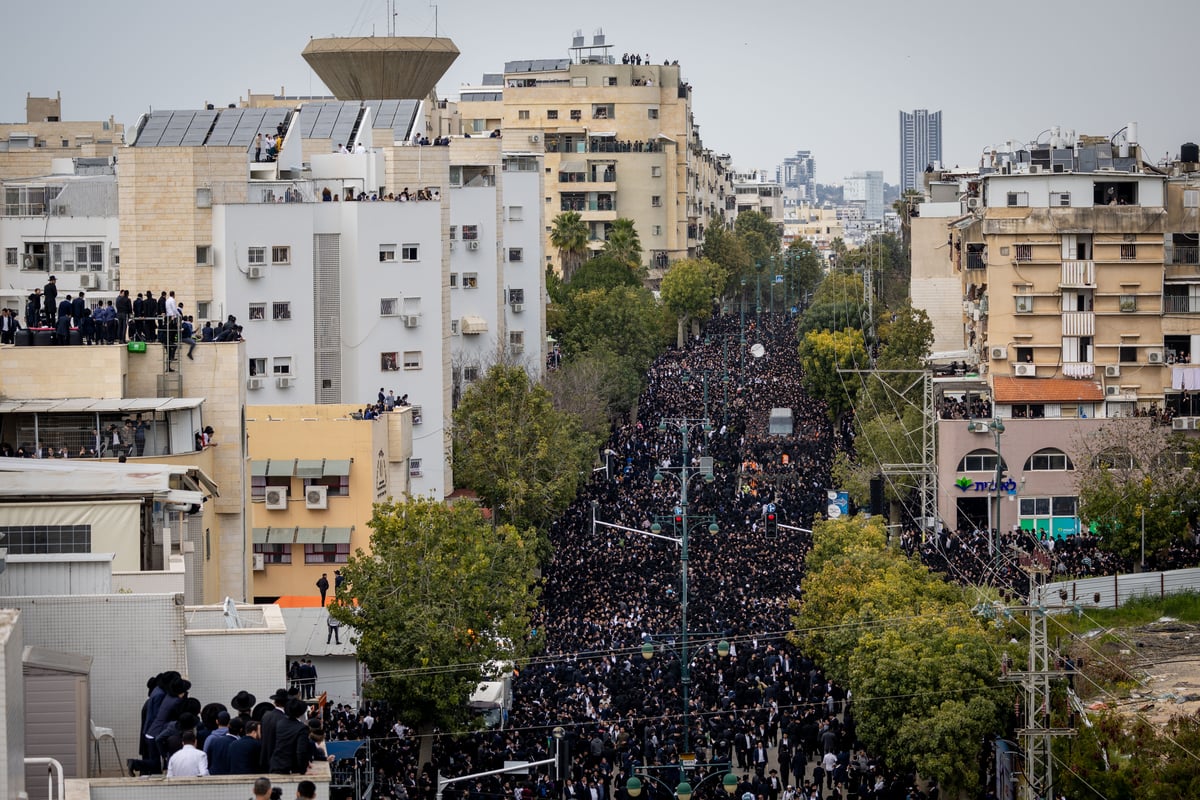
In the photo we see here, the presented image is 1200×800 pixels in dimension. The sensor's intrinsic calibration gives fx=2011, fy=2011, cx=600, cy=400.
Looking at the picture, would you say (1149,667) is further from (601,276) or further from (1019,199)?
(601,276)

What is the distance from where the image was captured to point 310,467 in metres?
48.4

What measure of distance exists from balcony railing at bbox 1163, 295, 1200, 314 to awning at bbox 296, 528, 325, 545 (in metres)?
33.4

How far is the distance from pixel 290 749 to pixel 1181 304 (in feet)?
187

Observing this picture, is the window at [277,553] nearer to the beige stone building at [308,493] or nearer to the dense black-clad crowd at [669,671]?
the beige stone building at [308,493]

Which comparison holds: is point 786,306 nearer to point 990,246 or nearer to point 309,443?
point 990,246

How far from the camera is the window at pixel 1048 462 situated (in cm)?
6562

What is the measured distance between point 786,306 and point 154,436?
131710 millimetres

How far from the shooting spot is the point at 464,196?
244ft

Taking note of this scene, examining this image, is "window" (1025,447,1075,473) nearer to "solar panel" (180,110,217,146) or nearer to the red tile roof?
the red tile roof

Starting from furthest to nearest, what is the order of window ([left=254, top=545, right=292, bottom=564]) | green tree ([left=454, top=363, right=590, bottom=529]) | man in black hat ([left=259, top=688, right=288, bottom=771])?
green tree ([left=454, top=363, right=590, bottom=529]) → window ([left=254, top=545, right=292, bottom=564]) → man in black hat ([left=259, top=688, right=288, bottom=771])

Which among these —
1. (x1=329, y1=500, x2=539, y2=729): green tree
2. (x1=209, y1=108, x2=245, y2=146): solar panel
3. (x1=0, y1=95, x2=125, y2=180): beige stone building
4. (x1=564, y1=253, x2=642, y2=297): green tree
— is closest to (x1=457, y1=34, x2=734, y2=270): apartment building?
(x1=564, y1=253, x2=642, y2=297): green tree

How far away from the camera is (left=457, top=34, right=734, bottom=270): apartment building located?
4830 inches

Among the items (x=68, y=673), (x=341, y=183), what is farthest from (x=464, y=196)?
(x=68, y=673)

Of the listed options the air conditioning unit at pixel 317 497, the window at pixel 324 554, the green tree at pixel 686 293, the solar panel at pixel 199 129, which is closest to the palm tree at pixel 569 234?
the green tree at pixel 686 293
